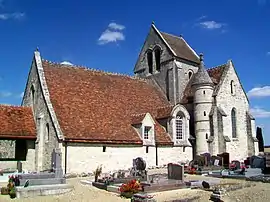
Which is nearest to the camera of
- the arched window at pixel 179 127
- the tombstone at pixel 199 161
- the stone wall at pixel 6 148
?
the tombstone at pixel 199 161

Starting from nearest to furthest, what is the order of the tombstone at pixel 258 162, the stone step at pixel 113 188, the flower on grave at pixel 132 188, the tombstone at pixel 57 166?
the flower on grave at pixel 132 188, the stone step at pixel 113 188, the tombstone at pixel 57 166, the tombstone at pixel 258 162

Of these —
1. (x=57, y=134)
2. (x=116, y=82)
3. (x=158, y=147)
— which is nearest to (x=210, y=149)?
(x=158, y=147)

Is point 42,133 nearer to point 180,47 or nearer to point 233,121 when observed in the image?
point 233,121

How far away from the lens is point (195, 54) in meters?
40.2

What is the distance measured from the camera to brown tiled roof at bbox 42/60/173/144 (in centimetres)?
2566

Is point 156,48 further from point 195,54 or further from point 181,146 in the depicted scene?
point 181,146

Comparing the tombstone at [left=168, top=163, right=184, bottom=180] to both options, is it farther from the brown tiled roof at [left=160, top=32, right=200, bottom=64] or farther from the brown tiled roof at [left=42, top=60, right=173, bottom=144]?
the brown tiled roof at [left=160, top=32, right=200, bottom=64]

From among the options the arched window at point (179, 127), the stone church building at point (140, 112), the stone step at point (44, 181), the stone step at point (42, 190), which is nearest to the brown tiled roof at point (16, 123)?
the stone church building at point (140, 112)

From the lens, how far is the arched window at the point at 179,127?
3125cm

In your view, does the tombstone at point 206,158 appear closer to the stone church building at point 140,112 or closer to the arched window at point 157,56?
the stone church building at point 140,112

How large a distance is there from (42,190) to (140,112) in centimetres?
1573

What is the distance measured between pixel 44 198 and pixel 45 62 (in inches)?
634

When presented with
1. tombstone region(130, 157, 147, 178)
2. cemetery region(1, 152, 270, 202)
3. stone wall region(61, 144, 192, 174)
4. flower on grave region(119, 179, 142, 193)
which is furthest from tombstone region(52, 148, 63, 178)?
tombstone region(130, 157, 147, 178)

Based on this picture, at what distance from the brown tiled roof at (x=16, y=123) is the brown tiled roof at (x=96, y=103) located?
3.19m
